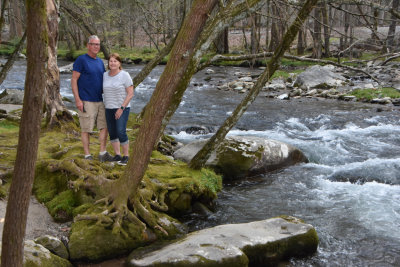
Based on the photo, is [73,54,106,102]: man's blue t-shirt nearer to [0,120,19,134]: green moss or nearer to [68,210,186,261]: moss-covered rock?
[68,210,186,261]: moss-covered rock

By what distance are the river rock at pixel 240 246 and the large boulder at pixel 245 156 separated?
8.49ft

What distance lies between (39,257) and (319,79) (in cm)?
1685

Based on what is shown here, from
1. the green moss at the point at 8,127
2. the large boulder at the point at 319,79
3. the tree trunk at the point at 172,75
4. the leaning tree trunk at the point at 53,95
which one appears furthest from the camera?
the large boulder at the point at 319,79

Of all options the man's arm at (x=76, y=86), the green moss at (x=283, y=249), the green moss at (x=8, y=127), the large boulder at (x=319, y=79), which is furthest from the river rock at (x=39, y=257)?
the large boulder at (x=319, y=79)

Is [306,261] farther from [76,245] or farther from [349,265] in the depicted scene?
[76,245]

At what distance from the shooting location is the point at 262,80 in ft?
20.2

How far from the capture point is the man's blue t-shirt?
5754mm

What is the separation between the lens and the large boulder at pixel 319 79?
18241 millimetres

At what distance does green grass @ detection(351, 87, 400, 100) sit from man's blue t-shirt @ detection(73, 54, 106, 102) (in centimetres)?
1230

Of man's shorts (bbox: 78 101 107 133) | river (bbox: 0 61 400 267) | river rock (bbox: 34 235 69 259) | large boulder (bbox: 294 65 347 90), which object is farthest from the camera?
large boulder (bbox: 294 65 347 90)

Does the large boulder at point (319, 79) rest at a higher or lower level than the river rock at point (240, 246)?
higher

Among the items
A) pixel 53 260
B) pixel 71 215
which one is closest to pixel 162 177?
pixel 71 215

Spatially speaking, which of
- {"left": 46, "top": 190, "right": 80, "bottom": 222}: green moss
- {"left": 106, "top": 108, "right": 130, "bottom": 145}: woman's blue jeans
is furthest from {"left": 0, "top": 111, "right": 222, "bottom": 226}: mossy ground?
{"left": 106, "top": 108, "right": 130, "bottom": 145}: woman's blue jeans

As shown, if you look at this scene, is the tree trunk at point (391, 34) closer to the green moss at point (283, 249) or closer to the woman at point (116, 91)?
the green moss at point (283, 249)
